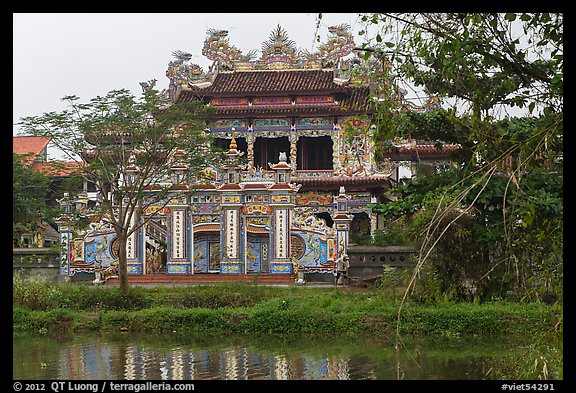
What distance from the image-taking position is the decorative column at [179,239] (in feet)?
84.0

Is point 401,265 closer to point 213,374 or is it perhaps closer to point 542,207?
point 542,207

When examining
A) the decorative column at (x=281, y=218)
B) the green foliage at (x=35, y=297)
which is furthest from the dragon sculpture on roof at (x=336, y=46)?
the green foliage at (x=35, y=297)

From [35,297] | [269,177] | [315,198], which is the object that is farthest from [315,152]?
[35,297]

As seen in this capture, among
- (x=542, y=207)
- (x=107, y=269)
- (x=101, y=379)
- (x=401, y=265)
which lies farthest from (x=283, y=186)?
(x=101, y=379)

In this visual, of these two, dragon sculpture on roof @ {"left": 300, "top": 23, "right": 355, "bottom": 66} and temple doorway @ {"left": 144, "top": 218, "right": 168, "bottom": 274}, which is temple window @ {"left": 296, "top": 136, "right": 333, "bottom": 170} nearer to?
dragon sculpture on roof @ {"left": 300, "top": 23, "right": 355, "bottom": 66}

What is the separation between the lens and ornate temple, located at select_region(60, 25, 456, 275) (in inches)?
984

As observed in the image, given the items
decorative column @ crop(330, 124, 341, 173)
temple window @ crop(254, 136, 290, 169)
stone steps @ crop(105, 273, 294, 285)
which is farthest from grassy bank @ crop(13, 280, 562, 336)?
temple window @ crop(254, 136, 290, 169)

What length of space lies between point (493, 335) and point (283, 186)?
1046 centimetres

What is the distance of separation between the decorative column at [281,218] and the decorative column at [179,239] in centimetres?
294

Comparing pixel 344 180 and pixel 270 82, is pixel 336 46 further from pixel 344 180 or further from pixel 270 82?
pixel 344 180

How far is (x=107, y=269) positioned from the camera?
84.5ft

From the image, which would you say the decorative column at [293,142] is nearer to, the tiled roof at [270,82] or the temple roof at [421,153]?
the tiled roof at [270,82]

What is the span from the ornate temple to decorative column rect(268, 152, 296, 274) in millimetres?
32

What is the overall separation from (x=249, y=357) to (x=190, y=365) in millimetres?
1260
